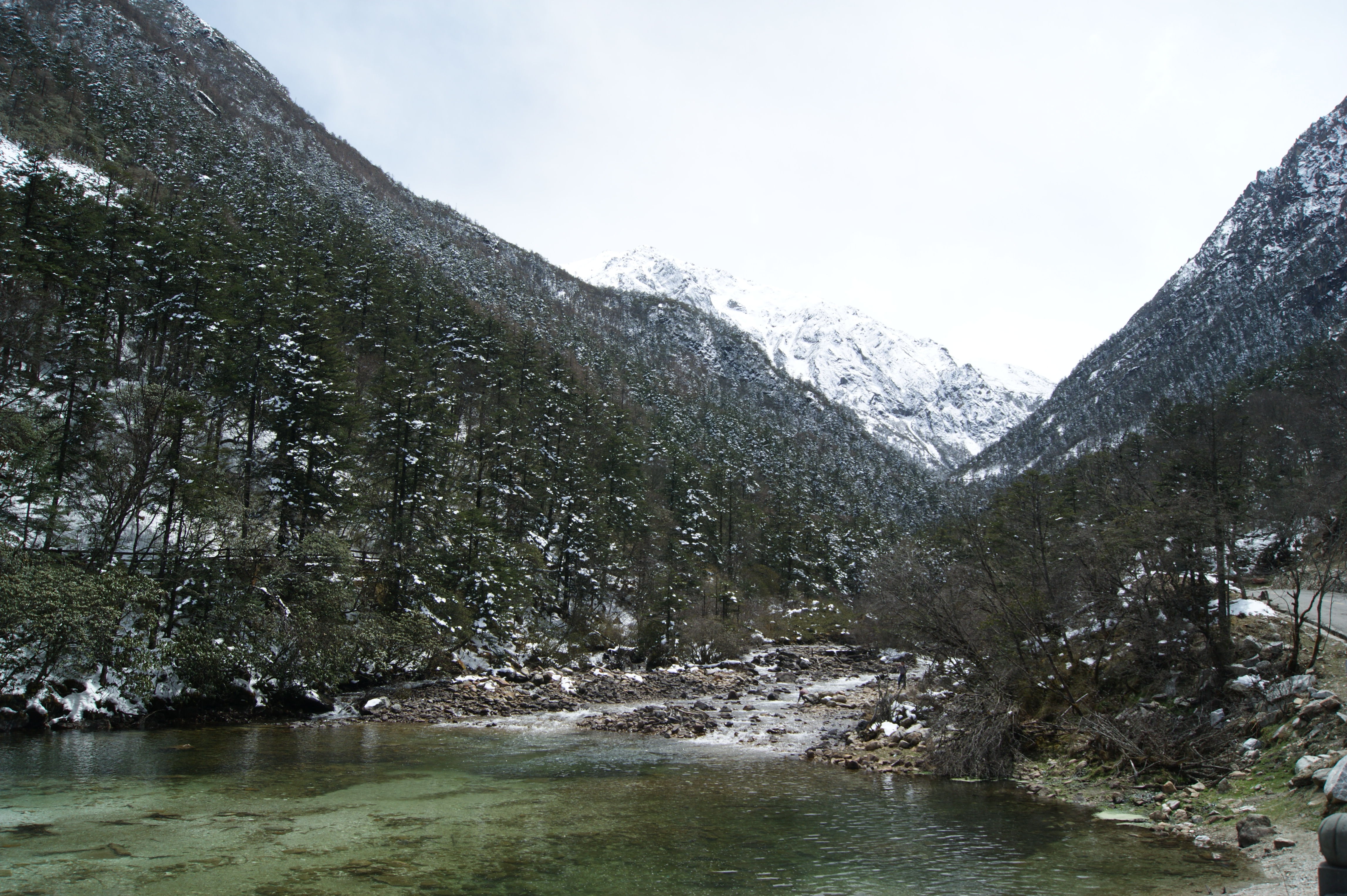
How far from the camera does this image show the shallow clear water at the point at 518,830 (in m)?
9.45

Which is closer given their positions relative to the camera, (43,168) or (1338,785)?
(1338,785)

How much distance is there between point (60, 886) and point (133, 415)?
2543 centimetres

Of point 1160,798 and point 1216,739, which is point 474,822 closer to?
point 1160,798

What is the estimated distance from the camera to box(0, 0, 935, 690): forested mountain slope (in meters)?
26.5

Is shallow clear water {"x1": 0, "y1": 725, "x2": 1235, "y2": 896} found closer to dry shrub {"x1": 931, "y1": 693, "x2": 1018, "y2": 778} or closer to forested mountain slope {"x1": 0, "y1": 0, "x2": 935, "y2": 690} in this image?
dry shrub {"x1": 931, "y1": 693, "x2": 1018, "y2": 778}

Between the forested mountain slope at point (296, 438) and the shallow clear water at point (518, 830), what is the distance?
9.15m

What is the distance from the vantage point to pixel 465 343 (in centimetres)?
5788

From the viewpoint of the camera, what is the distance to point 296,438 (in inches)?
1296

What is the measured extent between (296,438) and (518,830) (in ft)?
87.3

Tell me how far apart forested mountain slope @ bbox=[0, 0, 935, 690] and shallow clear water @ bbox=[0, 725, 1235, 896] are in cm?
915

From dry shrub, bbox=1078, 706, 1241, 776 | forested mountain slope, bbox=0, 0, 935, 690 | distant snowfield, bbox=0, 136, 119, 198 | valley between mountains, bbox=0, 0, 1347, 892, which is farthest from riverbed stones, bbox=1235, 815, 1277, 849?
distant snowfield, bbox=0, 136, 119, 198

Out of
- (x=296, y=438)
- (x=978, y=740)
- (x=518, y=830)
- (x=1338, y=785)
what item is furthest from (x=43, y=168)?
(x=1338, y=785)

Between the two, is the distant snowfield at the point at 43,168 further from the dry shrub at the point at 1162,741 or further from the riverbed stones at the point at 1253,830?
the riverbed stones at the point at 1253,830

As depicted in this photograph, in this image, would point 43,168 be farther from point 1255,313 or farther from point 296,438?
point 1255,313
